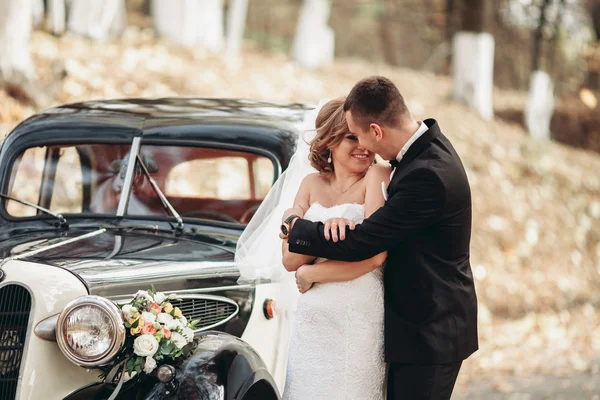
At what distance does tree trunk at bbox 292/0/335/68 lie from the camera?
1650 centimetres

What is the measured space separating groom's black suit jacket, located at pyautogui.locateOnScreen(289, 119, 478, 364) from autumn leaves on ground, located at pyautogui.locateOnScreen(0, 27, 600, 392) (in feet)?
13.4

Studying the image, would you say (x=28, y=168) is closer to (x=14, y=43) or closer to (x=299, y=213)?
(x=299, y=213)

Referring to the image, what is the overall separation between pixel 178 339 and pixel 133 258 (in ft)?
2.22

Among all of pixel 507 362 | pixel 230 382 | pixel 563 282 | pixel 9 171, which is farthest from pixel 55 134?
pixel 563 282

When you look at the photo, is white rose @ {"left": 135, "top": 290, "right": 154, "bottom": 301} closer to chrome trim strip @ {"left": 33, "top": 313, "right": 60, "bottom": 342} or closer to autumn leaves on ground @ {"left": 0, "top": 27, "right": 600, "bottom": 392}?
chrome trim strip @ {"left": 33, "top": 313, "right": 60, "bottom": 342}

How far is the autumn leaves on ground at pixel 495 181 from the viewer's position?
9.10 meters

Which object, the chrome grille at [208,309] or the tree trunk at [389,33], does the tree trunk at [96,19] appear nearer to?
the tree trunk at [389,33]

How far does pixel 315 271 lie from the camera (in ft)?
12.2

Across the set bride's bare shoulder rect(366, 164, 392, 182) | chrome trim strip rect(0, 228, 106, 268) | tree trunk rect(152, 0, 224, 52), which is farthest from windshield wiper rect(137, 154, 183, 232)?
tree trunk rect(152, 0, 224, 52)

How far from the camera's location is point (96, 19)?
15148 mm

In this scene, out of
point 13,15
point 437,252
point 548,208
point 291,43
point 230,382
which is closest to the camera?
point 437,252

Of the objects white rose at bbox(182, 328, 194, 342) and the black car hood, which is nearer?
white rose at bbox(182, 328, 194, 342)

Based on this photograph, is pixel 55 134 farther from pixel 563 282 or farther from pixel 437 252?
pixel 563 282

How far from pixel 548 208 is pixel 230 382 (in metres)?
10.3
